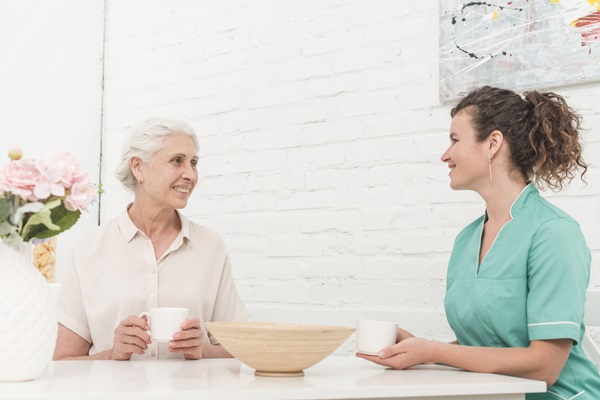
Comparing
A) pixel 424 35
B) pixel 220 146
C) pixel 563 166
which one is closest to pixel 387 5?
pixel 424 35

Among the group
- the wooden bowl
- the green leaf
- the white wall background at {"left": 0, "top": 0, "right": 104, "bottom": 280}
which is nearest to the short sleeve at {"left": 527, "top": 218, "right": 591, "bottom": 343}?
the wooden bowl

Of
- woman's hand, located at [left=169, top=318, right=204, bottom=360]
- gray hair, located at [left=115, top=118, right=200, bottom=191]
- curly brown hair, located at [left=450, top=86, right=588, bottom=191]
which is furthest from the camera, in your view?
gray hair, located at [left=115, top=118, right=200, bottom=191]

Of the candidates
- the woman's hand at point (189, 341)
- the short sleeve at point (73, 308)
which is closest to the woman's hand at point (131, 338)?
the woman's hand at point (189, 341)

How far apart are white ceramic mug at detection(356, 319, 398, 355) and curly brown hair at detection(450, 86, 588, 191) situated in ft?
1.74

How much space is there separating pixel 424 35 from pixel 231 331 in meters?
1.40

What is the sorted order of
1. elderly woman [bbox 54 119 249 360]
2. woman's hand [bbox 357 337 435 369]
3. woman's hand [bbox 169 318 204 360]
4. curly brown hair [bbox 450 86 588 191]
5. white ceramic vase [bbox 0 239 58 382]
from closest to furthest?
white ceramic vase [bbox 0 239 58 382]
woman's hand [bbox 357 337 435 369]
woman's hand [bbox 169 318 204 360]
curly brown hair [bbox 450 86 588 191]
elderly woman [bbox 54 119 249 360]

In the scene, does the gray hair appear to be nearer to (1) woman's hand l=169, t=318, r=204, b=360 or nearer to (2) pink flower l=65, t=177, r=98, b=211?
(1) woman's hand l=169, t=318, r=204, b=360

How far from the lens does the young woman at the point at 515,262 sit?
159 cm

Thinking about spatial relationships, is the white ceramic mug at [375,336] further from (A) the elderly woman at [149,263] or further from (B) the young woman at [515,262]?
(A) the elderly woman at [149,263]

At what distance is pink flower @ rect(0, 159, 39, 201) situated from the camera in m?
1.29

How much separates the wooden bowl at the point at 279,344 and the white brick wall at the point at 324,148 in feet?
3.25

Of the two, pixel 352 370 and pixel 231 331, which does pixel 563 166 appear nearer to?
pixel 352 370

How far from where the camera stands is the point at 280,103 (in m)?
2.77

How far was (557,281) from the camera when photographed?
5.27 ft
